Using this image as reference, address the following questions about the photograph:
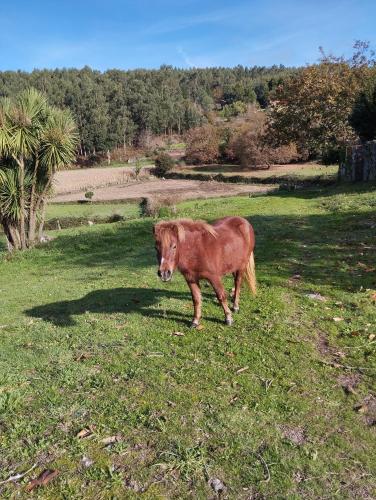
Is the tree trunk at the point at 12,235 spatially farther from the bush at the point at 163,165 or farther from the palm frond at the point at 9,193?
the bush at the point at 163,165

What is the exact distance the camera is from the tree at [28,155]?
15.4 m

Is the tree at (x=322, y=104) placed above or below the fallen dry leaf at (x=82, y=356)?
above

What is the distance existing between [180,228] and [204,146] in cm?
6544

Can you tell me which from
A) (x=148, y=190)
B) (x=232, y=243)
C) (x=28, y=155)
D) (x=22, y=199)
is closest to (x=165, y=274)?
(x=232, y=243)

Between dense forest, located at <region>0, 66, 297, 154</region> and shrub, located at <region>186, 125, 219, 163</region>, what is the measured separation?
23.9 meters

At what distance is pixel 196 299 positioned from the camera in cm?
628

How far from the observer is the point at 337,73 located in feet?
105

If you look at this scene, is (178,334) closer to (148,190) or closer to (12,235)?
(12,235)

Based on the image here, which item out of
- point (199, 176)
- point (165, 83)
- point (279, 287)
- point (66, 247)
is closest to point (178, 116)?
point (165, 83)

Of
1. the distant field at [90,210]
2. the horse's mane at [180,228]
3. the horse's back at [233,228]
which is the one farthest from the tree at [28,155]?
the distant field at [90,210]

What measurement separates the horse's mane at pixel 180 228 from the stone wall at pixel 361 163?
18.2m

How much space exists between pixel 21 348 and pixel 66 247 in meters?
9.80

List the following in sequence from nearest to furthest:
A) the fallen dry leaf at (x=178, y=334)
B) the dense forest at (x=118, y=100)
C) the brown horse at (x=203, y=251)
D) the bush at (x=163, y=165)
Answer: the brown horse at (x=203, y=251) → the fallen dry leaf at (x=178, y=334) → the bush at (x=163, y=165) → the dense forest at (x=118, y=100)

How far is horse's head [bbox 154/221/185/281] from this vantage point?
17.5 feet
